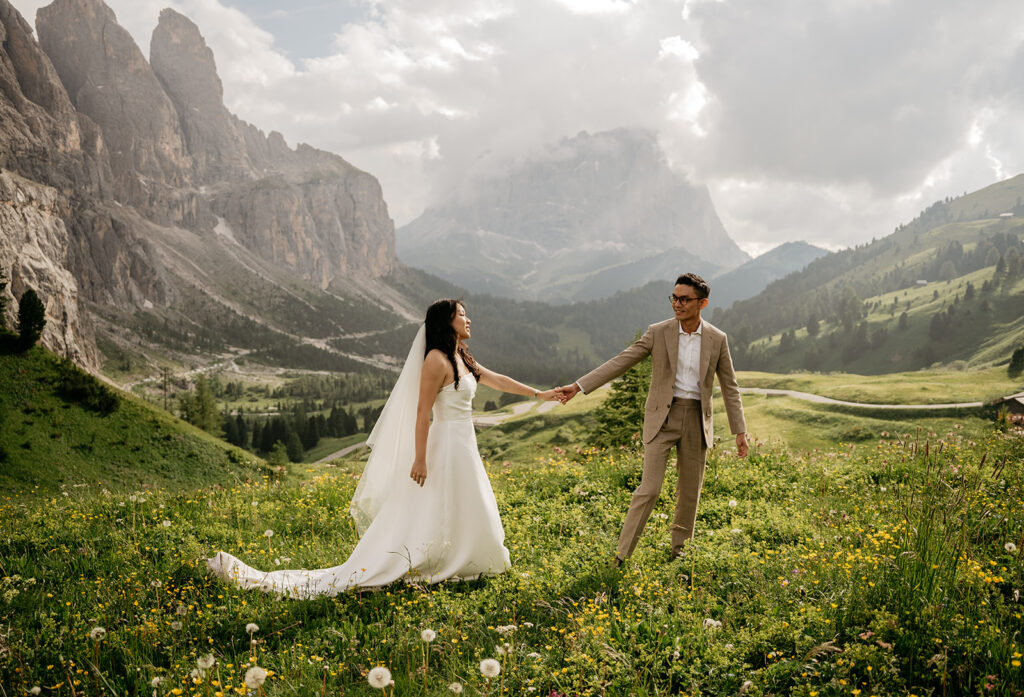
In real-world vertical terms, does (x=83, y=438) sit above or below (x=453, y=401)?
below

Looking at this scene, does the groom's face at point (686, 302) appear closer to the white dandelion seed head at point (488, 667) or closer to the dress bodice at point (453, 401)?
the dress bodice at point (453, 401)

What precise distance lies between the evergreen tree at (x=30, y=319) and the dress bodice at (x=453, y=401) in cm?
8757

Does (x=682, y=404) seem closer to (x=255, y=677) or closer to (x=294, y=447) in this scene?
(x=255, y=677)

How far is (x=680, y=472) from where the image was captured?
8250 mm

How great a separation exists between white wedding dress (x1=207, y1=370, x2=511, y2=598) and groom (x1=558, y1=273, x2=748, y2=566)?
1759 mm

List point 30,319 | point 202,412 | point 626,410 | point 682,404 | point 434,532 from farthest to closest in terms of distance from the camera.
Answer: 1. point 202,412
2. point 30,319
3. point 626,410
4. point 682,404
5. point 434,532

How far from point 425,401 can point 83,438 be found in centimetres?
8443

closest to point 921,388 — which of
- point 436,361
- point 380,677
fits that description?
point 436,361

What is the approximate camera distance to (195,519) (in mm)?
10250

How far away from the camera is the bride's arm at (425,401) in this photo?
7.82m

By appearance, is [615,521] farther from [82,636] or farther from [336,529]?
[82,636]

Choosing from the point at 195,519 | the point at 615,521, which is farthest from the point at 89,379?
the point at 615,521

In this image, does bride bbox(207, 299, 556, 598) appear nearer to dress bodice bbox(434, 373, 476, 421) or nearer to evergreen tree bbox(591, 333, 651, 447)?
dress bodice bbox(434, 373, 476, 421)

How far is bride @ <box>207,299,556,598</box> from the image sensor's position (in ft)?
25.4
